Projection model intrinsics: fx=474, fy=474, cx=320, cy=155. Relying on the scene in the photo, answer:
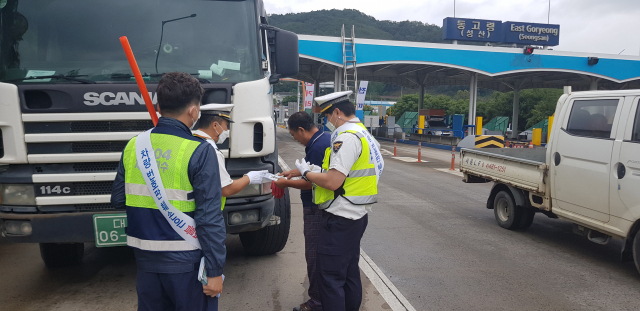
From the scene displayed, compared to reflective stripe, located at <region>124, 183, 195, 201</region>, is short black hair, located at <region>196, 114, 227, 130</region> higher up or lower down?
higher up

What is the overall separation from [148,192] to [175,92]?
0.55 meters

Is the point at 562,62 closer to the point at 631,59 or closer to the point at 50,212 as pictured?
the point at 631,59

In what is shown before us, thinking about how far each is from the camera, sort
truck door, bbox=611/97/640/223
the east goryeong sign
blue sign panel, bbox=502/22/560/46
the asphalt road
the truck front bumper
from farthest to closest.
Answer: blue sign panel, bbox=502/22/560/46, the east goryeong sign, truck door, bbox=611/97/640/223, the asphalt road, the truck front bumper

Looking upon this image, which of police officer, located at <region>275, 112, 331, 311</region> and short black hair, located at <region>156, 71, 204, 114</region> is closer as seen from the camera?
short black hair, located at <region>156, 71, 204, 114</region>

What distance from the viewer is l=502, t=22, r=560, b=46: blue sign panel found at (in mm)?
40062

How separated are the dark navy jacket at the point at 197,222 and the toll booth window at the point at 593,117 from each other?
4.96 metres

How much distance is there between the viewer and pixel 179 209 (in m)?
2.47

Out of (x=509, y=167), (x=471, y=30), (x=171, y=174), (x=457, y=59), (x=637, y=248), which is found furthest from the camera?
(x=471, y=30)

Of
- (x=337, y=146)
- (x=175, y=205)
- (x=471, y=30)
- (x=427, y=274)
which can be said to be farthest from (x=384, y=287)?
(x=471, y=30)

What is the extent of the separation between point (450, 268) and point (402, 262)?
1.87 ft

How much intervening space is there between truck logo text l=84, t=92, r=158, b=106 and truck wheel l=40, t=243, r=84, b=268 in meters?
2.16

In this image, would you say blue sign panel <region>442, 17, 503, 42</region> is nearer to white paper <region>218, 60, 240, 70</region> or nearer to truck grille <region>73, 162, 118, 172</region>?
white paper <region>218, 60, 240, 70</region>

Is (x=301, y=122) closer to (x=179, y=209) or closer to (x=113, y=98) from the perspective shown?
(x=113, y=98)

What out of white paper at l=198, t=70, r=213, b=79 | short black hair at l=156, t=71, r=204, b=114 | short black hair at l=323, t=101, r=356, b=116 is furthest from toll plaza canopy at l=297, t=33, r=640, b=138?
short black hair at l=156, t=71, r=204, b=114
